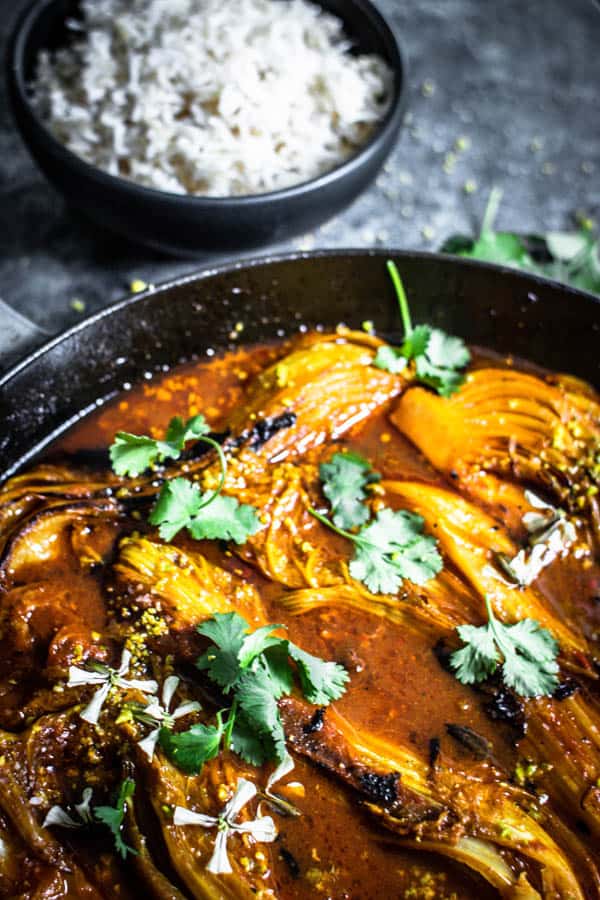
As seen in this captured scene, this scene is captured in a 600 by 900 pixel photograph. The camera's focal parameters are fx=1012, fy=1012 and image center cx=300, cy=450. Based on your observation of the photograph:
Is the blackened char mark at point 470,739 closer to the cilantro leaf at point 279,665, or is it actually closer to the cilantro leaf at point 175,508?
the cilantro leaf at point 279,665

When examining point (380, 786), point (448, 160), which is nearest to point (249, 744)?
point (380, 786)

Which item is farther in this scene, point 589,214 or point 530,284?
point 589,214

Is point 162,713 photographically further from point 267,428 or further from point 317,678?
point 267,428

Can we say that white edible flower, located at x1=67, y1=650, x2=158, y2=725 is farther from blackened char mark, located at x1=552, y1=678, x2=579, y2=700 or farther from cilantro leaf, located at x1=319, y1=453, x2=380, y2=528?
blackened char mark, located at x1=552, y1=678, x2=579, y2=700

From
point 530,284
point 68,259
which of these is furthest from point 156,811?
point 68,259

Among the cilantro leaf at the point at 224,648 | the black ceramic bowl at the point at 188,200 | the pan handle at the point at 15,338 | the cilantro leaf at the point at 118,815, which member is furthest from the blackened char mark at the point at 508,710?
the black ceramic bowl at the point at 188,200

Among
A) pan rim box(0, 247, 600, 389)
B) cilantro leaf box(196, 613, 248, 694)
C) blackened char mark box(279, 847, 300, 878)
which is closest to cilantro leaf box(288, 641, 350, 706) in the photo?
cilantro leaf box(196, 613, 248, 694)

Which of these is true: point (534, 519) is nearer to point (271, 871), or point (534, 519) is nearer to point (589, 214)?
point (271, 871)
